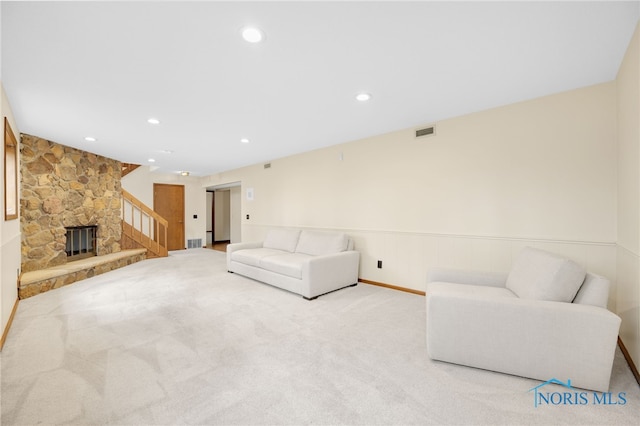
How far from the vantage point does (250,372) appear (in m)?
1.99

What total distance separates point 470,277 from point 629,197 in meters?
1.32

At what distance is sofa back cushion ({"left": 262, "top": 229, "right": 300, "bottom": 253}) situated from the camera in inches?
197

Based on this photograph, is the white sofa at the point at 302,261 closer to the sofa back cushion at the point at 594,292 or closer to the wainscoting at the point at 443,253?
the wainscoting at the point at 443,253

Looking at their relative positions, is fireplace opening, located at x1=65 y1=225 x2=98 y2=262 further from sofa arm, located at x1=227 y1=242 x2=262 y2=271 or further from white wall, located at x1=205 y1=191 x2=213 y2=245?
white wall, located at x1=205 y1=191 x2=213 y2=245

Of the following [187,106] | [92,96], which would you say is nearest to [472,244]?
[187,106]

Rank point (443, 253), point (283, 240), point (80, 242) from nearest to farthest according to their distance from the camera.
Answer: point (443, 253), point (283, 240), point (80, 242)

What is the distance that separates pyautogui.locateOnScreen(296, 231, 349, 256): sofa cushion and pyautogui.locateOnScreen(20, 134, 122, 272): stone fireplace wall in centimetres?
404

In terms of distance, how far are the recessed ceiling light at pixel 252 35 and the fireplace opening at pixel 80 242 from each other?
532 cm

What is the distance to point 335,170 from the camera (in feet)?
15.9

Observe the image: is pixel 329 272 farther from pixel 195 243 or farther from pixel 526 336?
pixel 195 243

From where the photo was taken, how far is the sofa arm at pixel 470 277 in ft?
8.73

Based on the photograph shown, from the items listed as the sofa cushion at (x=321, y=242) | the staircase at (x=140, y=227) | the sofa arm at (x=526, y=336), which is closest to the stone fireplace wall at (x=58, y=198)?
the staircase at (x=140, y=227)

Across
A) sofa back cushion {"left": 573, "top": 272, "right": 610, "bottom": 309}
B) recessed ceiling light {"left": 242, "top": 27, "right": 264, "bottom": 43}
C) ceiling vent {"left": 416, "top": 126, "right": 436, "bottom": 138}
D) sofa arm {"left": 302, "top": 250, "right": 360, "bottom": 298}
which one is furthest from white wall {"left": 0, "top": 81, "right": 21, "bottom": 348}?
sofa back cushion {"left": 573, "top": 272, "right": 610, "bottom": 309}

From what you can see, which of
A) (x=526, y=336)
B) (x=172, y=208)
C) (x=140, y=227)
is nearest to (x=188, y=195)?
(x=172, y=208)
